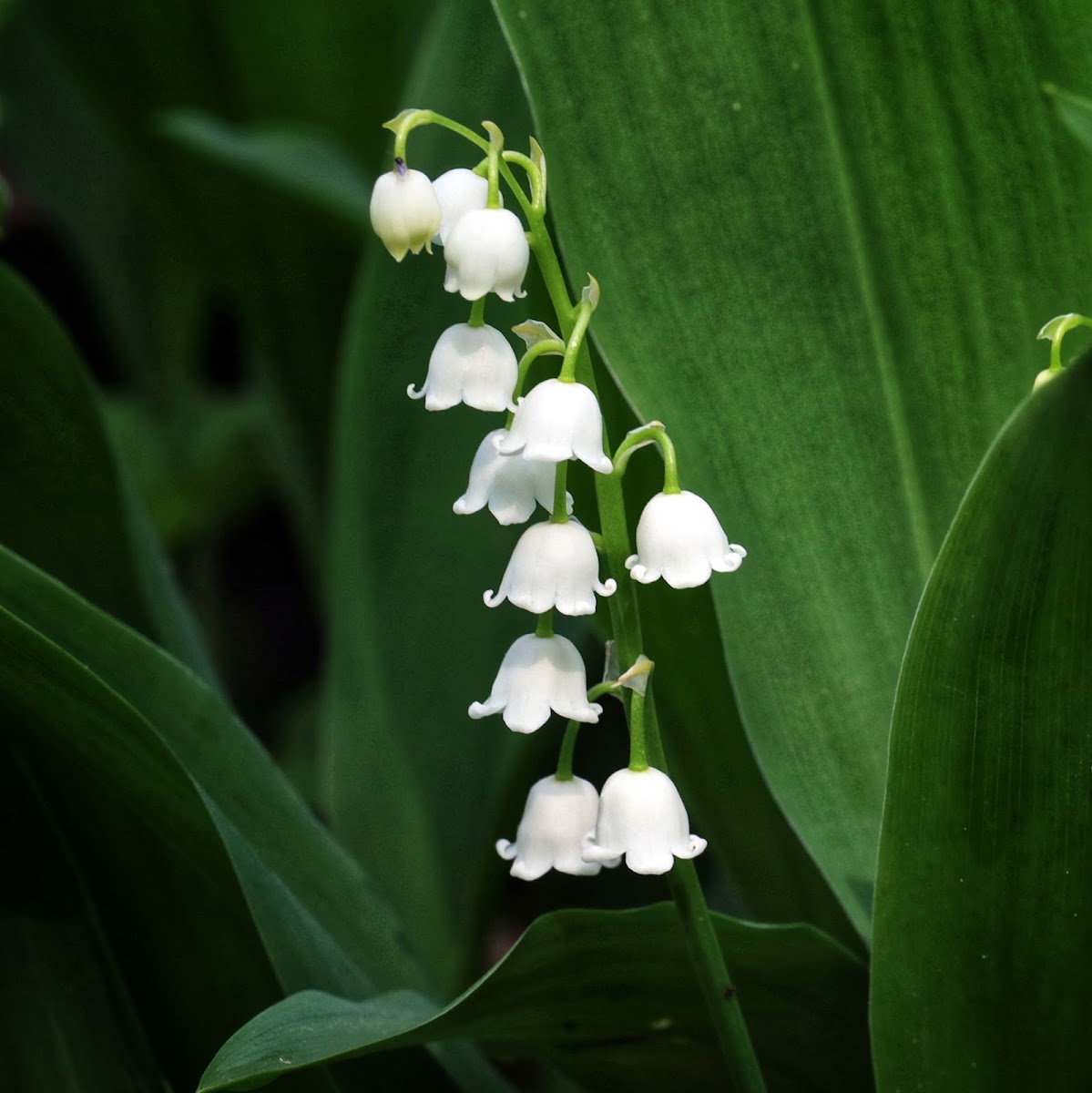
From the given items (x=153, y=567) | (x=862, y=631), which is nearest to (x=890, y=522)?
(x=862, y=631)

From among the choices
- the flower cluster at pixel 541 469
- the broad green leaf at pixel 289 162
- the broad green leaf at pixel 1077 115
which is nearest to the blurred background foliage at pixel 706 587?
the broad green leaf at pixel 1077 115

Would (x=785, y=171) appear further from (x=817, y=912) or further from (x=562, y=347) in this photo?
(x=817, y=912)

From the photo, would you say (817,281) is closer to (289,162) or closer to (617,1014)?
(617,1014)

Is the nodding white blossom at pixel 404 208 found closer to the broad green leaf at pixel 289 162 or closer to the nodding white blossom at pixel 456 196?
the nodding white blossom at pixel 456 196

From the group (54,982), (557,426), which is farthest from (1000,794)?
(54,982)

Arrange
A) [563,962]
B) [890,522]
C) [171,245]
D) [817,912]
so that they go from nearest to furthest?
[563,962]
[890,522]
[817,912]
[171,245]

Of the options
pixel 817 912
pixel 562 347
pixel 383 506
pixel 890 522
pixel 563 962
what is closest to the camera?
pixel 562 347

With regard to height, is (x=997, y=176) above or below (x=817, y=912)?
above
